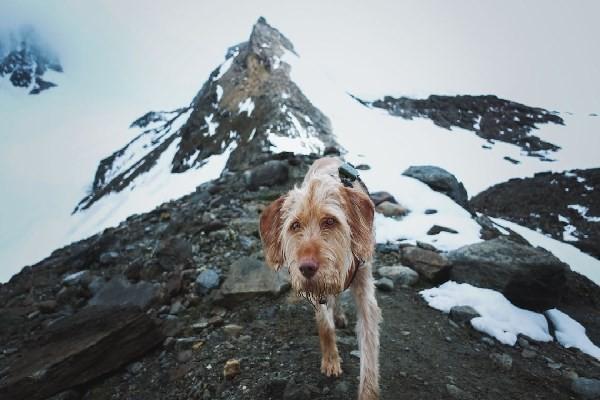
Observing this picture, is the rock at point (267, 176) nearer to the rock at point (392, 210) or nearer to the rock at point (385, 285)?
the rock at point (392, 210)

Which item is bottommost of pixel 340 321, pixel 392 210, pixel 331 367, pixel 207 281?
pixel 331 367

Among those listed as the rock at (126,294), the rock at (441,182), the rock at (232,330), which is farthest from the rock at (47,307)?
the rock at (441,182)

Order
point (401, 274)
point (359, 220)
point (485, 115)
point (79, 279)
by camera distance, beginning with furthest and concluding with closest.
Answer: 1. point (485, 115)
2. point (79, 279)
3. point (401, 274)
4. point (359, 220)

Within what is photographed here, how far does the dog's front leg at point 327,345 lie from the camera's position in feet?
12.6

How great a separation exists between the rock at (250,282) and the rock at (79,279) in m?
4.01

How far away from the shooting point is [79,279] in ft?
25.9

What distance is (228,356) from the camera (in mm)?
4289

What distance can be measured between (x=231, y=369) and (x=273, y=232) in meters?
Result: 1.79

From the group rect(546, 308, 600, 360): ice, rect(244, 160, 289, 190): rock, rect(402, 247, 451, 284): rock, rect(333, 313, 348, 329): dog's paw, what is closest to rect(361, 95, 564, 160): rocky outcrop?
rect(244, 160, 289, 190): rock

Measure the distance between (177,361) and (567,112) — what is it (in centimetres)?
8258

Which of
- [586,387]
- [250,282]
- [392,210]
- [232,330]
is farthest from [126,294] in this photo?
[586,387]

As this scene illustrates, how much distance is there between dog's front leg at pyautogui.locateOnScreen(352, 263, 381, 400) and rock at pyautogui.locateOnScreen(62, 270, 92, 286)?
21.8 feet

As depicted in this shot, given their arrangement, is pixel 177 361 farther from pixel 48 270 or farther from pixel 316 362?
pixel 48 270

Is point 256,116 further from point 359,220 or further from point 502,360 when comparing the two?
point 502,360
